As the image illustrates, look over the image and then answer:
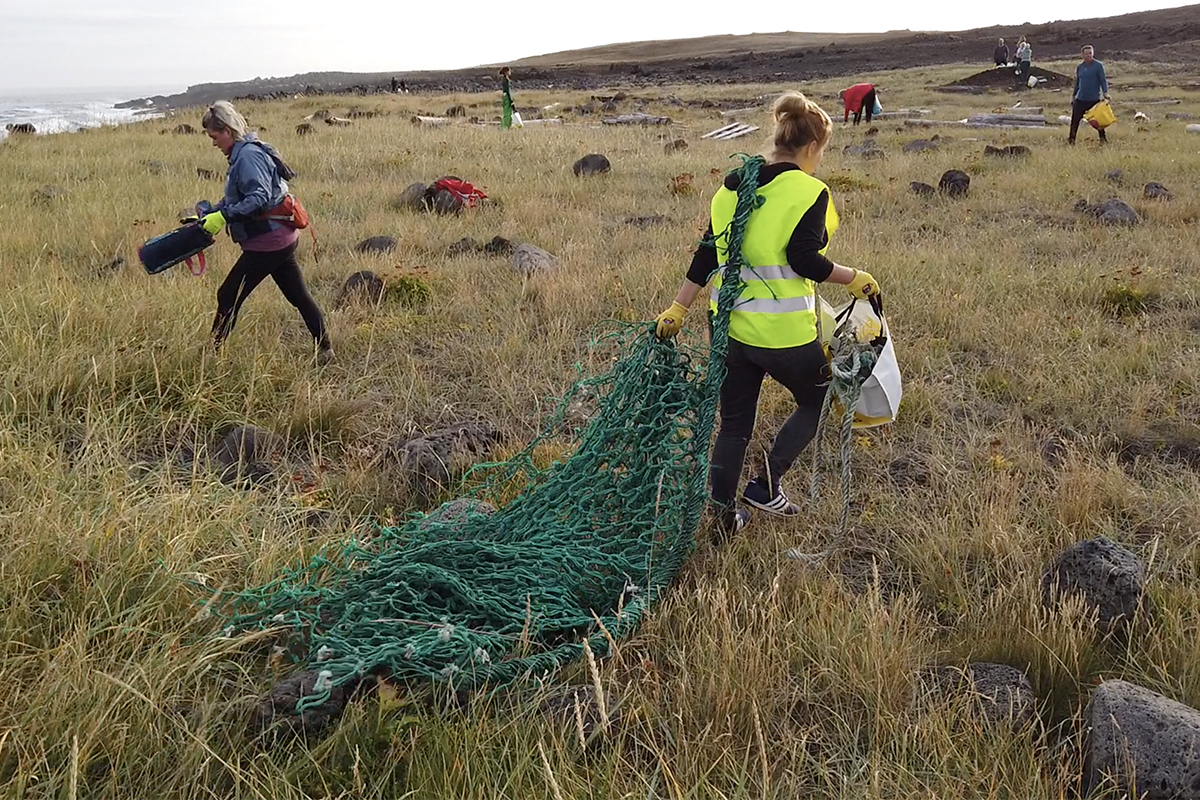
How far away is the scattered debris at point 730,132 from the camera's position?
17.8 metres

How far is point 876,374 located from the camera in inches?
122

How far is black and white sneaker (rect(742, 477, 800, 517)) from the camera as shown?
3568 mm

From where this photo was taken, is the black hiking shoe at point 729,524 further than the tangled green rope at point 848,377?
Yes

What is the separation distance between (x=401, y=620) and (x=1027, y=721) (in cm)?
180

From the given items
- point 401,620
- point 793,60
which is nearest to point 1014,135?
point 401,620

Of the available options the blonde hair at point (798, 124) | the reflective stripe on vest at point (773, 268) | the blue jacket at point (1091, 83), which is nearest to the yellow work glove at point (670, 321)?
the reflective stripe on vest at point (773, 268)

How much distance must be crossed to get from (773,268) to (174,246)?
379 centimetres

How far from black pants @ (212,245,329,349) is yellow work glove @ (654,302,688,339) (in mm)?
2994

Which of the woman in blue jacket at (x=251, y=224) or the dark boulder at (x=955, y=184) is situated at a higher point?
the woman in blue jacket at (x=251, y=224)

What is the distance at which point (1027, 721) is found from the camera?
227 centimetres

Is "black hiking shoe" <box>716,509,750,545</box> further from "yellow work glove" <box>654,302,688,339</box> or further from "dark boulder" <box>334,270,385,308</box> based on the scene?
"dark boulder" <box>334,270,385,308</box>

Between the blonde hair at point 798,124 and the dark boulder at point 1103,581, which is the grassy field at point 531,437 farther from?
the blonde hair at point 798,124

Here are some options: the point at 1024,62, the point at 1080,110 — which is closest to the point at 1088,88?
the point at 1080,110

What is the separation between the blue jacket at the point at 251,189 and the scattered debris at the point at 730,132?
45.3 feet
